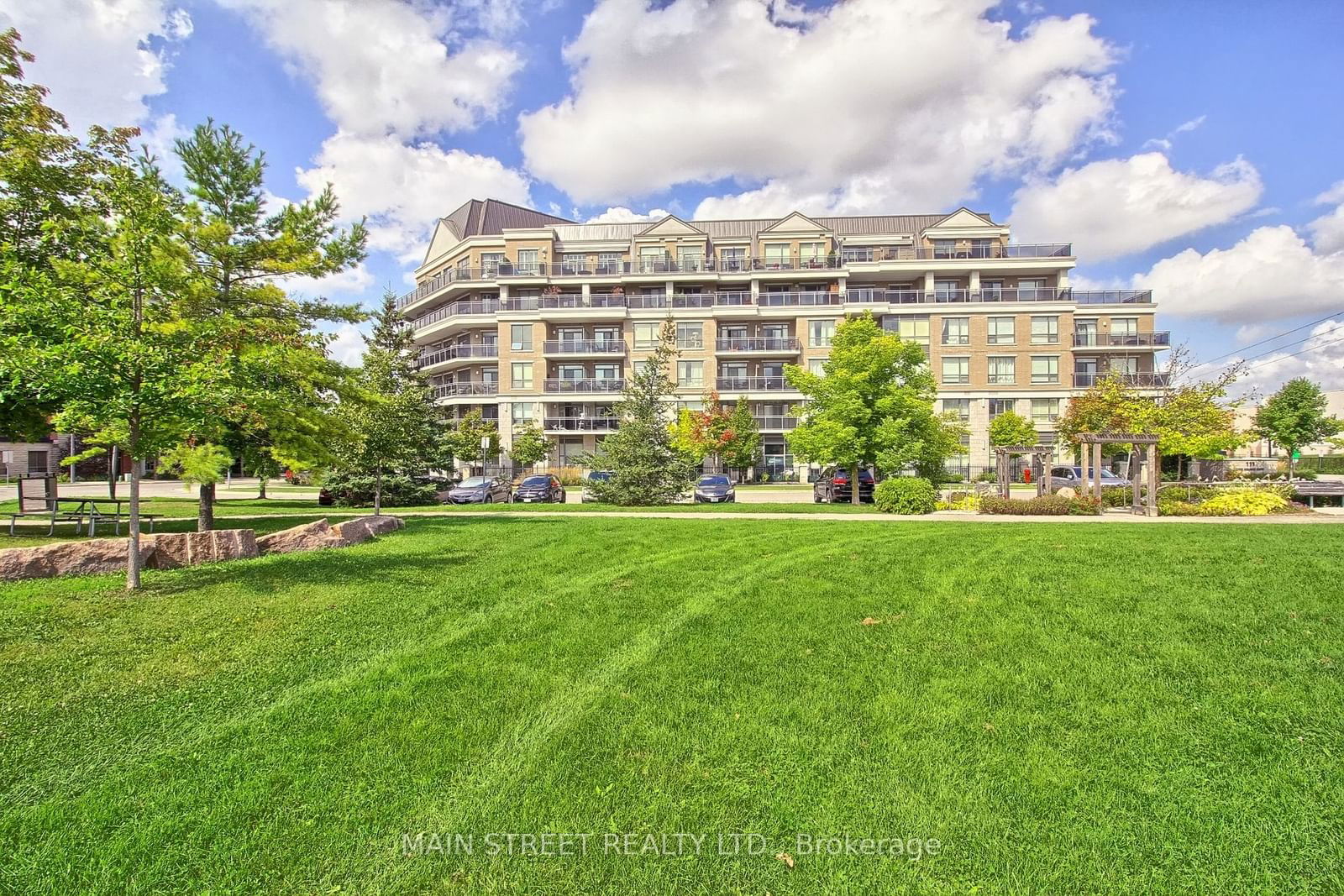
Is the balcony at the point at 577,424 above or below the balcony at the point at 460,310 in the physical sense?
below

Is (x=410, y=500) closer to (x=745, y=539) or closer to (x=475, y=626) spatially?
(x=745, y=539)

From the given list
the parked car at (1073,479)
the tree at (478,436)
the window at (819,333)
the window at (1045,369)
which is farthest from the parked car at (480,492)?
the window at (1045,369)

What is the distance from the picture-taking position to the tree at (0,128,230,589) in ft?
22.5

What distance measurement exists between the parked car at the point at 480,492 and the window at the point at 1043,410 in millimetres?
36713

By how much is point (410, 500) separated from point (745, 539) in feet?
53.9

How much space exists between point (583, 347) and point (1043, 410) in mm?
33216

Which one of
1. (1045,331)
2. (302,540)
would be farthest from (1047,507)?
(1045,331)

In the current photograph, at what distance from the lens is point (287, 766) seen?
3922mm

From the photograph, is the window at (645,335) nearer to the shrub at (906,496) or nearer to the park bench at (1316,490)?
the shrub at (906,496)

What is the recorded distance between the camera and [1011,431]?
138 ft

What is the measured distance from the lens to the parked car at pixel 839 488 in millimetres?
25734

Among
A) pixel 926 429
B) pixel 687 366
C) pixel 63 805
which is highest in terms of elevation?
pixel 687 366

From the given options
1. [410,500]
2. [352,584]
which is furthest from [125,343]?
[410,500]

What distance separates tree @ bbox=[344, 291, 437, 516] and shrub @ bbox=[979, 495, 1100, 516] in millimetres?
18051
